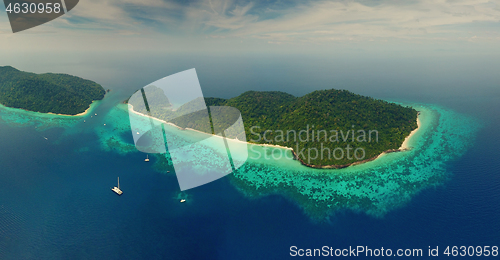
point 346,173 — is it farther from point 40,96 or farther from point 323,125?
point 40,96

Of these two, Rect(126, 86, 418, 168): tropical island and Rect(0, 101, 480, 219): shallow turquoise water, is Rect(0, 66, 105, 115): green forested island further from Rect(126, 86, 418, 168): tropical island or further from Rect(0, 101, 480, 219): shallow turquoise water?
Rect(126, 86, 418, 168): tropical island

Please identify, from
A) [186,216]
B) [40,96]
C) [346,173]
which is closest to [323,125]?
[346,173]

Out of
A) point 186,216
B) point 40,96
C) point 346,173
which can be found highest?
point 40,96

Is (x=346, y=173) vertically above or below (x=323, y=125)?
below

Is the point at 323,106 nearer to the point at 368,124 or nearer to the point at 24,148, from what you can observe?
the point at 368,124

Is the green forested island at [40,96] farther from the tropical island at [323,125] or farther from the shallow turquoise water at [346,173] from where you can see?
the tropical island at [323,125]

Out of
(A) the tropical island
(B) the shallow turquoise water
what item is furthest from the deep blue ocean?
(A) the tropical island

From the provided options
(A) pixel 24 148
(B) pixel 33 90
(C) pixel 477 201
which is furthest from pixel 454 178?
(B) pixel 33 90
